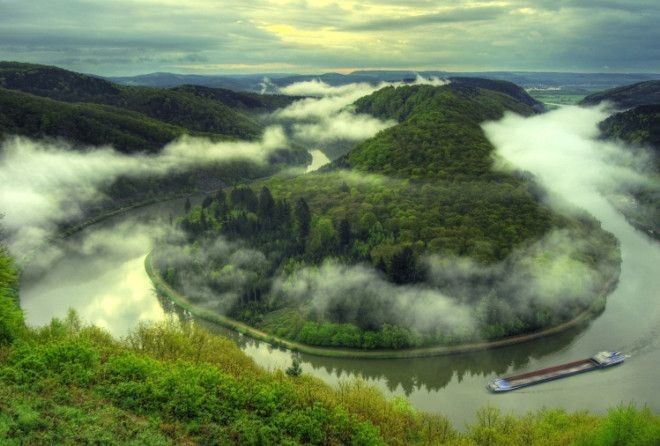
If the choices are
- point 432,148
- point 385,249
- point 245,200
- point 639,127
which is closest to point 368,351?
point 385,249

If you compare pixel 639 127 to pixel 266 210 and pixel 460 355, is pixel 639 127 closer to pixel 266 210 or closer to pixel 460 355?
pixel 266 210

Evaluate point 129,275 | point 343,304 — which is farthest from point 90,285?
point 343,304

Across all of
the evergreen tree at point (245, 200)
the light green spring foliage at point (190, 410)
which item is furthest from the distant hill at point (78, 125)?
the light green spring foliage at point (190, 410)

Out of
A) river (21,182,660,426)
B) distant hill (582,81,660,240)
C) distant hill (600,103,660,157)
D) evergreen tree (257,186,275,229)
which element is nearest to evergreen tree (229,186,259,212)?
evergreen tree (257,186,275,229)

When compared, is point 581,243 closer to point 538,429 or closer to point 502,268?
point 502,268

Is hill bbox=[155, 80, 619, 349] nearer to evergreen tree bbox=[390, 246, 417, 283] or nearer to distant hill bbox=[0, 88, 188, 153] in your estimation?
evergreen tree bbox=[390, 246, 417, 283]
